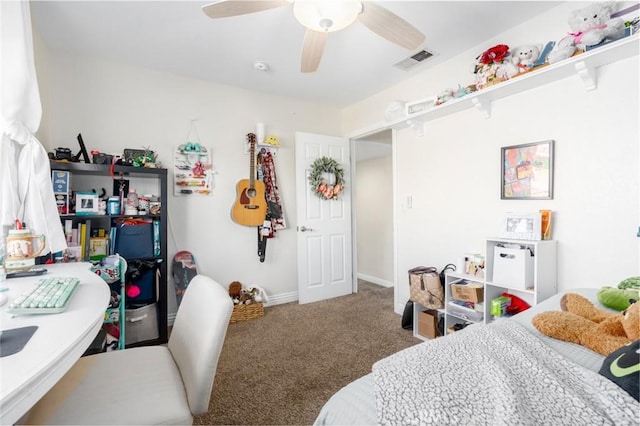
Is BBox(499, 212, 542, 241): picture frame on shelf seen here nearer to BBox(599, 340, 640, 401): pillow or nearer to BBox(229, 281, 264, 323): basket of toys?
BBox(599, 340, 640, 401): pillow

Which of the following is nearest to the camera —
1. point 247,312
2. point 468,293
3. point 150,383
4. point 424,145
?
point 150,383

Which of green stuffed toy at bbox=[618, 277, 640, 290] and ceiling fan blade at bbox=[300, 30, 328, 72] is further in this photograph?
ceiling fan blade at bbox=[300, 30, 328, 72]

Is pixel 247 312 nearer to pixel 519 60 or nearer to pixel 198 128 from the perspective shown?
pixel 198 128

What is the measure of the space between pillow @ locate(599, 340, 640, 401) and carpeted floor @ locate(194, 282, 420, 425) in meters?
1.33

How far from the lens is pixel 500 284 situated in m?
1.97

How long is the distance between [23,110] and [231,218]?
70.2 inches

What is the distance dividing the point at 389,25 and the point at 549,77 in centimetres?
115

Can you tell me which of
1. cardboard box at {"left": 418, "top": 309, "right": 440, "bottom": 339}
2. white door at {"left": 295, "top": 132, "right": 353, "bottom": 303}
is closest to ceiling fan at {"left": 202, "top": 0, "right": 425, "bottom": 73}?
white door at {"left": 295, "top": 132, "right": 353, "bottom": 303}

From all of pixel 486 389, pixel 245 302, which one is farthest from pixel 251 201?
pixel 486 389

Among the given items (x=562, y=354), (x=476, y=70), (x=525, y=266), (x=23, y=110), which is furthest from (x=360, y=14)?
(x=23, y=110)

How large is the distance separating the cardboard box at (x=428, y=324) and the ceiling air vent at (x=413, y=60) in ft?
7.21

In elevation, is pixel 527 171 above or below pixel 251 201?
above

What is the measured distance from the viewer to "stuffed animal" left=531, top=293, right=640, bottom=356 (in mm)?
888

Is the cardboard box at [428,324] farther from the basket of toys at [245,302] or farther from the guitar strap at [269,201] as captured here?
the guitar strap at [269,201]
